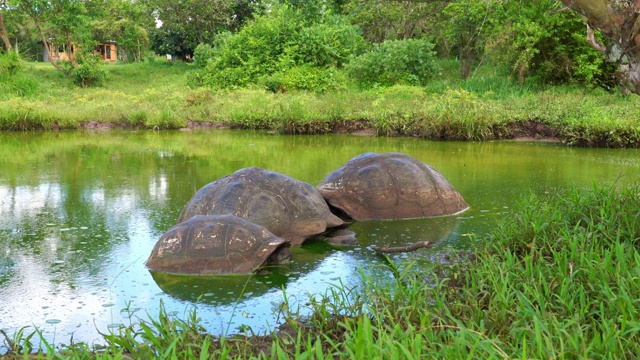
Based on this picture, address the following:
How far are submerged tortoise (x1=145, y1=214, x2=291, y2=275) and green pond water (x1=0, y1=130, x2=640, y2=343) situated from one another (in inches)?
3.7

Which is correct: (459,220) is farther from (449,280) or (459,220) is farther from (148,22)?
(148,22)

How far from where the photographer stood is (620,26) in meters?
3.51

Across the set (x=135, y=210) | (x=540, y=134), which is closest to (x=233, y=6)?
(x=540, y=134)

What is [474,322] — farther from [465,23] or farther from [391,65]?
[465,23]

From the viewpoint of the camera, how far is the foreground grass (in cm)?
242

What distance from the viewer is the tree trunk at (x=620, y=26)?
3.44 metres

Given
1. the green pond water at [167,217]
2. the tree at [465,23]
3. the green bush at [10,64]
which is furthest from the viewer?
the green bush at [10,64]

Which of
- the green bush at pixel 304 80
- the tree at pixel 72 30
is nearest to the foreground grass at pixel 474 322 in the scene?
the green bush at pixel 304 80

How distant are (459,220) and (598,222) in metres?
1.54

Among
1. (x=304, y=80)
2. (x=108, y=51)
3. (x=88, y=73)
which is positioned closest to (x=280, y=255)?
(x=304, y=80)

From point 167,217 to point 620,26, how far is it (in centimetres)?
402

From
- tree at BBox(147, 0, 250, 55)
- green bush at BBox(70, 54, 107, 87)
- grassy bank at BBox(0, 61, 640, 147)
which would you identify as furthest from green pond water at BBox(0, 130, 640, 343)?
tree at BBox(147, 0, 250, 55)

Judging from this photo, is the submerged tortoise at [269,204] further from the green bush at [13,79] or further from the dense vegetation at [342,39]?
the green bush at [13,79]

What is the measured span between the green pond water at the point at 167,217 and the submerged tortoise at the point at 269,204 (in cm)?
21
